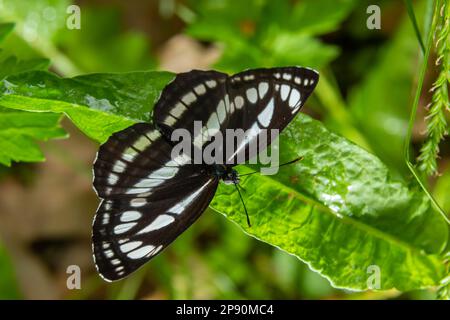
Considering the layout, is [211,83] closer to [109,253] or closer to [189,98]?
[189,98]

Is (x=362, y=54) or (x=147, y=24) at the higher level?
(x=147, y=24)

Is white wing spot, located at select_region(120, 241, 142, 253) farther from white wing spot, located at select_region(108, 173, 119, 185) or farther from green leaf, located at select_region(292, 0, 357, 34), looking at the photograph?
green leaf, located at select_region(292, 0, 357, 34)

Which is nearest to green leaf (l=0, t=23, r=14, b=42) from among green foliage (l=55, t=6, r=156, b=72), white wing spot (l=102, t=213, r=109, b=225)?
white wing spot (l=102, t=213, r=109, b=225)

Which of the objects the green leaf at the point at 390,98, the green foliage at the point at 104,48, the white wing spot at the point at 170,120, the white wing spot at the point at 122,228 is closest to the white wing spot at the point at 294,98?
the white wing spot at the point at 170,120

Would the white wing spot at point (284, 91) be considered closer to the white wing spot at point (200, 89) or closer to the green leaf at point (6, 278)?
the white wing spot at point (200, 89)

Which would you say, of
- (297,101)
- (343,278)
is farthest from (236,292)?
(297,101)

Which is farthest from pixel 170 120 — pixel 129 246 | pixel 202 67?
pixel 202 67

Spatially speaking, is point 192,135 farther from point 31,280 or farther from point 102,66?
point 31,280
